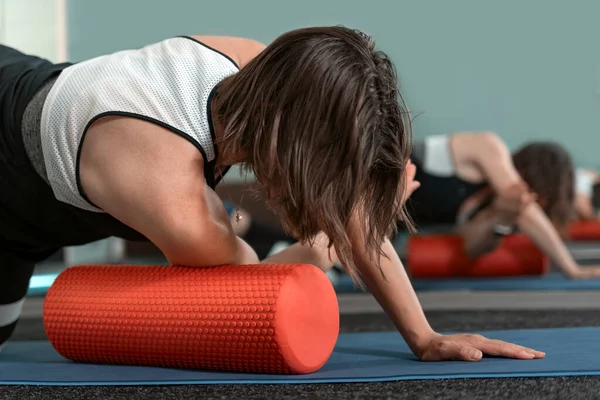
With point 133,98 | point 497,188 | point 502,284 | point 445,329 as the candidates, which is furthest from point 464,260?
point 133,98

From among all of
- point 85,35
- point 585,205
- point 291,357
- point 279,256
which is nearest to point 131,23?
point 85,35

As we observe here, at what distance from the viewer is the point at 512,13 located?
527cm

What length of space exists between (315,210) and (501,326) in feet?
4.20

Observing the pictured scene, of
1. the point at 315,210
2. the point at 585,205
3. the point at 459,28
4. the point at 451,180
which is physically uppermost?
the point at 315,210

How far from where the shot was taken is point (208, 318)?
50.4 inches

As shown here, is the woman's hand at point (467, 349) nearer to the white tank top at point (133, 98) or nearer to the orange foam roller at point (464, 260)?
the white tank top at point (133, 98)

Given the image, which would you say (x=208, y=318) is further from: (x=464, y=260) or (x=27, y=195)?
(x=464, y=260)

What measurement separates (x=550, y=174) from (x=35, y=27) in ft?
8.95

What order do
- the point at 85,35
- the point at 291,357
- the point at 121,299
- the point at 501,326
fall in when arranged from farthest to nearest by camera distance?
the point at 85,35 → the point at 501,326 → the point at 121,299 → the point at 291,357

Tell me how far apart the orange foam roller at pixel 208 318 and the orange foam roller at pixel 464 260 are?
226 cm

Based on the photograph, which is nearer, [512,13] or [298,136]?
[298,136]

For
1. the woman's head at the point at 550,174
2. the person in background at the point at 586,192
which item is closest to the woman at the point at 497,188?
the woman's head at the point at 550,174

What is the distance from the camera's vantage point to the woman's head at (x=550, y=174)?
353 cm

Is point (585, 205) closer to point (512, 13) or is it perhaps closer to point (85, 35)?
point (512, 13)
